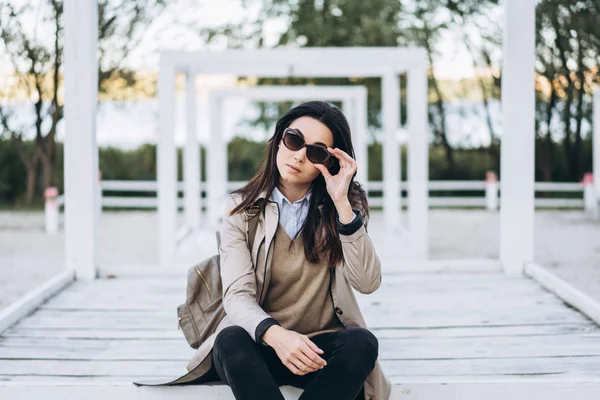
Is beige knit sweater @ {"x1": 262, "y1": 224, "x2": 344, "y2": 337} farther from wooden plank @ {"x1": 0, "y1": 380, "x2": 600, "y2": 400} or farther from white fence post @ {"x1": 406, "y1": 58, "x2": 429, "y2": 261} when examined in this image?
white fence post @ {"x1": 406, "y1": 58, "x2": 429, "y2": 261}

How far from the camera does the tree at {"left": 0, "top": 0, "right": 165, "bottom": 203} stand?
1254 centimetres

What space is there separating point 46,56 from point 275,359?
12885 millimetres

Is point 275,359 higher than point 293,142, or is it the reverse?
point 293,142

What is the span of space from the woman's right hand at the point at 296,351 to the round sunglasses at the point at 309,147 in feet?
2.08

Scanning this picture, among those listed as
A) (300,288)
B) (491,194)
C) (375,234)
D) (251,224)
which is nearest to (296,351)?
(300,288)

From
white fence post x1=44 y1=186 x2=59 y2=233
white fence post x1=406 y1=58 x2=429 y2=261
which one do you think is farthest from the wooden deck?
white fence post x1=44 y1=186 x2=59 y2=233

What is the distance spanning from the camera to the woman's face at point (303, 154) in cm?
296

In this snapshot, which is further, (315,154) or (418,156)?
(418,156)

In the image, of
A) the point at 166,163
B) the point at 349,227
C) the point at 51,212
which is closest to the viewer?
the point at 349,227

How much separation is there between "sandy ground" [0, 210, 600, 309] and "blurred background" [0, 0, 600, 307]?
103 millimetres

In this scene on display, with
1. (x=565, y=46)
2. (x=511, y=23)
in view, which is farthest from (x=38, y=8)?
(x=565, y=46)

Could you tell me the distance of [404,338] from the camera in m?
4.02

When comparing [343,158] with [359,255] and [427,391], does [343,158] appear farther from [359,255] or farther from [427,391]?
[427,391]

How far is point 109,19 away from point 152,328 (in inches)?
Answer: 458
